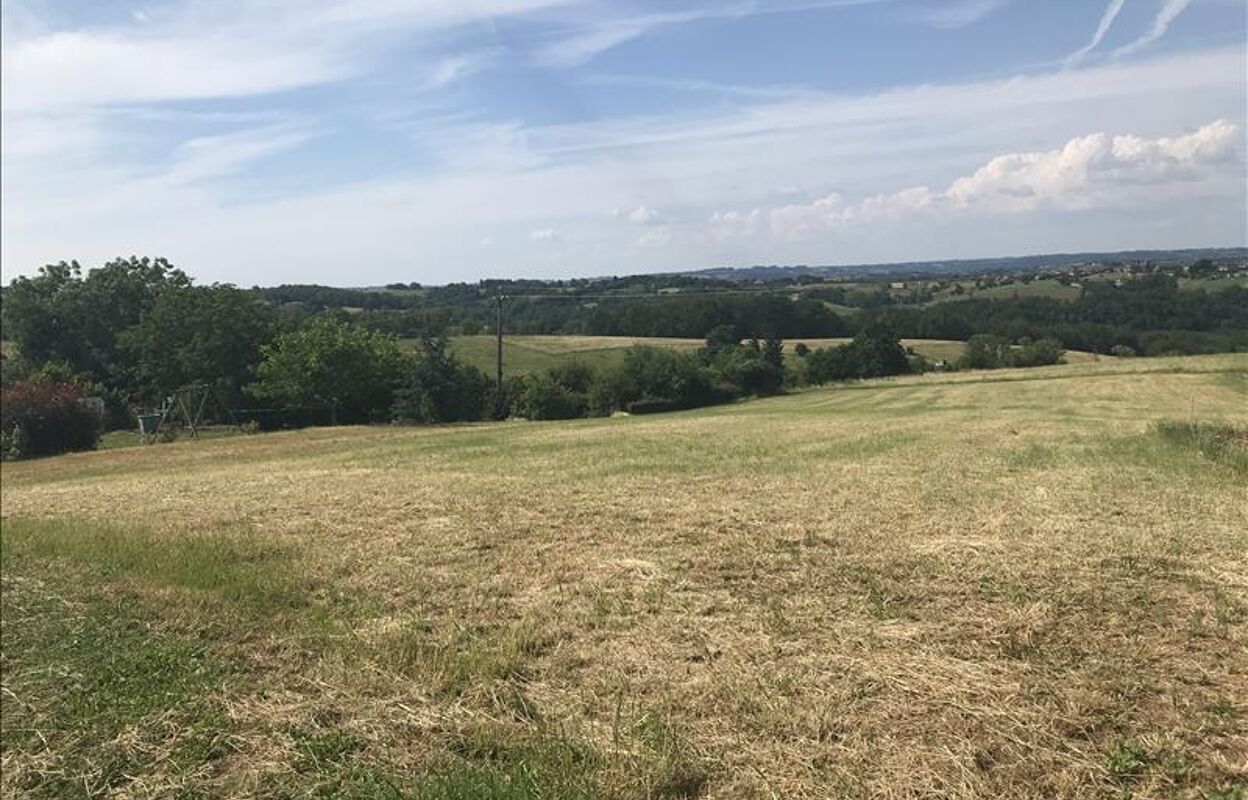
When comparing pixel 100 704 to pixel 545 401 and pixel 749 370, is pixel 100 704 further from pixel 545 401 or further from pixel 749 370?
pixel 749 370

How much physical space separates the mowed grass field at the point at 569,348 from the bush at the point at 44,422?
27.6 metres

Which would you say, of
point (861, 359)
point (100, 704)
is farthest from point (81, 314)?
point (100, 704)

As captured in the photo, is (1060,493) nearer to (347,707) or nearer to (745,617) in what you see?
(745,617)

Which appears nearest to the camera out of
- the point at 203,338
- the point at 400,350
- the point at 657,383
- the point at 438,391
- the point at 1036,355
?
the point at 1036,355

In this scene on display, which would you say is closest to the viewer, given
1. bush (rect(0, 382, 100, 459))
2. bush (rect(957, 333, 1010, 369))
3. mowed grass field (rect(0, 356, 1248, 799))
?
mowed grass field (rect(0, 356, 1248, 799))

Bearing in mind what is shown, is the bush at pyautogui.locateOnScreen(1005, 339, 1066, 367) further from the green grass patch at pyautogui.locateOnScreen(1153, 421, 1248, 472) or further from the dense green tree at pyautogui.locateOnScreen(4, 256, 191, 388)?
the dense green tree at pyautogui.locateOnScreen(4, 256, 191, 388)

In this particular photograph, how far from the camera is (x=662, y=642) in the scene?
21.9 ft

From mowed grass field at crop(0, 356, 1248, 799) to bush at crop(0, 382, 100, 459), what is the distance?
3718 centimetres

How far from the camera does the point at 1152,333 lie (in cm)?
1293

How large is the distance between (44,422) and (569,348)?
154ft

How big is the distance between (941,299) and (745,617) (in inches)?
2035

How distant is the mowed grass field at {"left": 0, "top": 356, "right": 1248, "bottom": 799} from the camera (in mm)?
4699

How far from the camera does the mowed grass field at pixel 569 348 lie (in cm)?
7241

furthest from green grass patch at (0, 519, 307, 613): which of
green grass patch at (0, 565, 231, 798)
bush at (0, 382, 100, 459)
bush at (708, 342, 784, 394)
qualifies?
bush at (708, 342, 784, 394)
